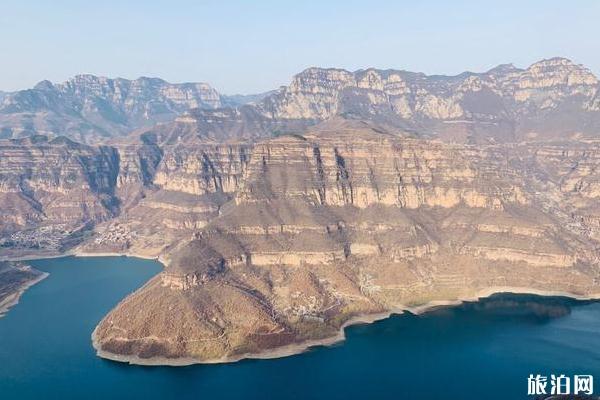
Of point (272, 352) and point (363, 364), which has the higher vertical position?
point (272, 352)

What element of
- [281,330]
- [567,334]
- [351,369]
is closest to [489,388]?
[351,369]

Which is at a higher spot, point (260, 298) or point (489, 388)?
point (260, 298)

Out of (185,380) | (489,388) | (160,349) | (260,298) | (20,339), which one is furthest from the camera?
(260,298)

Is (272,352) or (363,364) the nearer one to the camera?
(363,364)

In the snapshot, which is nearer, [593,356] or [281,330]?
[593,356]

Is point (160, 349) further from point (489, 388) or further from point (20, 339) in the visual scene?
point (489, 388)

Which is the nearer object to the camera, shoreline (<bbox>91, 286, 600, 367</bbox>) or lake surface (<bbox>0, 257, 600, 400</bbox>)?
lake surface (<bbox>0, 257, 600, 400</bbox>)

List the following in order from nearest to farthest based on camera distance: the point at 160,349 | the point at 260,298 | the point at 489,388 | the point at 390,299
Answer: the point at 489,388
the point at 160,349
the point at 260,298
the point at 390,299

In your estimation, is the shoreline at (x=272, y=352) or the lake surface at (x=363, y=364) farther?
the shoreline at (x=272, y=352)
